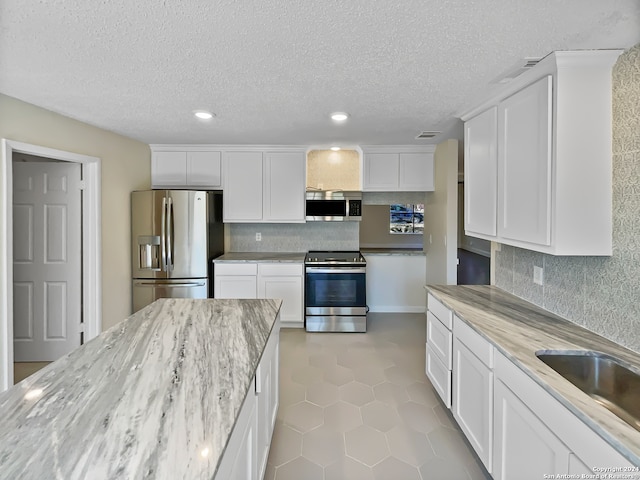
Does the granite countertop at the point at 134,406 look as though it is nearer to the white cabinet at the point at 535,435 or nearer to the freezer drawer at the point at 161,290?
the white cabinet at the point at 535,435

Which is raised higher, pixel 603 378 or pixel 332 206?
pixel 332 206

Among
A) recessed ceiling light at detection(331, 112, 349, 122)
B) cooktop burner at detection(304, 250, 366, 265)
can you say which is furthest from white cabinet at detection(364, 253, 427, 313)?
recessed ceiling light at detection(331, 112, 349, 122)

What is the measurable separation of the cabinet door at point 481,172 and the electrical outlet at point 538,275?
34cm

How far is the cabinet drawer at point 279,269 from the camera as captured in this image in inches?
164

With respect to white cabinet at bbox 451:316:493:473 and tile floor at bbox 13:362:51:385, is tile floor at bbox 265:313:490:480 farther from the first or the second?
tile floor at bbox 13:362:51:385

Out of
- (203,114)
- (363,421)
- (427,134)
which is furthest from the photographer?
(427,134)

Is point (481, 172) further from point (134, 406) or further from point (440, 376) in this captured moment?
point (134, 406)

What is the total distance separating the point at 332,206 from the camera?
4406mm

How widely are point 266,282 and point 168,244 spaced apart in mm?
1221

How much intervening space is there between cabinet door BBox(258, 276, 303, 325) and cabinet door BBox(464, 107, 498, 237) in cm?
223

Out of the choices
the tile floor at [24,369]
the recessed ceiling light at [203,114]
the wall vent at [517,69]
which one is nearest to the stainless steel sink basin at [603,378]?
the wall vent at [517,69]

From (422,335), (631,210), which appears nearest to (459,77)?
(631,210)

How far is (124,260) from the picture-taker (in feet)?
12.3

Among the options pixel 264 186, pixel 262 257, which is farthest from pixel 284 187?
pixel 262 257
